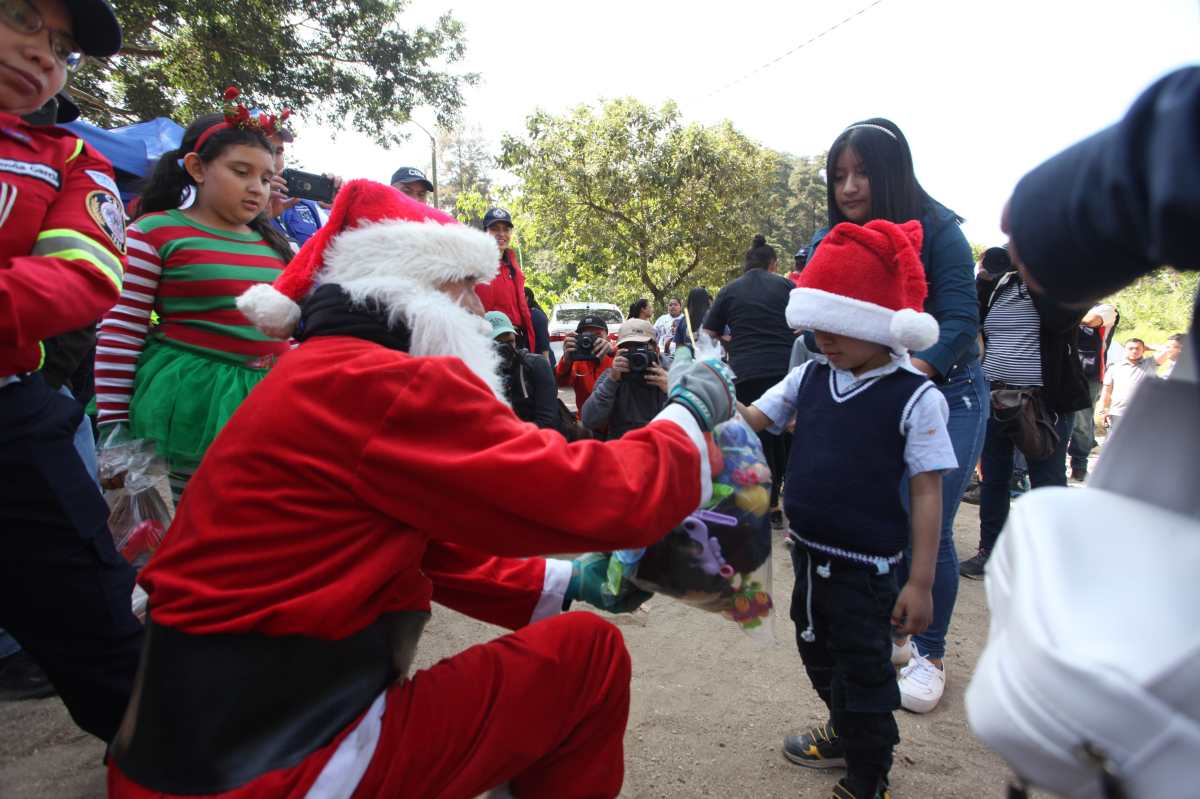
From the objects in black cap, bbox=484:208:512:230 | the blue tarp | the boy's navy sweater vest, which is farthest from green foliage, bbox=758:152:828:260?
the boy's navy sweater vest

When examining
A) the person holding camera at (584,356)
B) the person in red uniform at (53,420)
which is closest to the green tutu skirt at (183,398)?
the person in red uniform at (53,420)

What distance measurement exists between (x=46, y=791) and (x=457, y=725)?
1654 millimetres

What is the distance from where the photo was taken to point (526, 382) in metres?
4.51

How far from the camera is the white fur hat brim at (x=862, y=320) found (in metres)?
1.95

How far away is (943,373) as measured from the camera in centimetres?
242

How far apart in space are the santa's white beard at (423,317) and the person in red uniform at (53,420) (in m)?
0.77

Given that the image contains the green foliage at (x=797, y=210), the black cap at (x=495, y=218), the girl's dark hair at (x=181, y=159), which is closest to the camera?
the girl's dark hair at (x=181, y=159)

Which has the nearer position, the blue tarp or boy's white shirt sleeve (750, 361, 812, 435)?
boy's white shirt sleeve (750, 361, 812, 435)

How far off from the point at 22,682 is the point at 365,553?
2.36 m

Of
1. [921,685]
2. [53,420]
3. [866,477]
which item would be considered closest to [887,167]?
[866,477]

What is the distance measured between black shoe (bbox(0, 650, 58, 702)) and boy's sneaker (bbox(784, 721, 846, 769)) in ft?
8.95

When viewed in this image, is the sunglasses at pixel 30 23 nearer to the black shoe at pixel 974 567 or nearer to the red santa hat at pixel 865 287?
the red santa hat at pixel 865 287

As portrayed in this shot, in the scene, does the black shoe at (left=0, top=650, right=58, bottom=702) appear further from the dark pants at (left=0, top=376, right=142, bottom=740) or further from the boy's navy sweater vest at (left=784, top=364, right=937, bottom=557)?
the boy's navy sweater vest at (left=784, top=364, right=937, bottom=557)

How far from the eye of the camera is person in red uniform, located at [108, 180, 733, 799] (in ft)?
4.31
